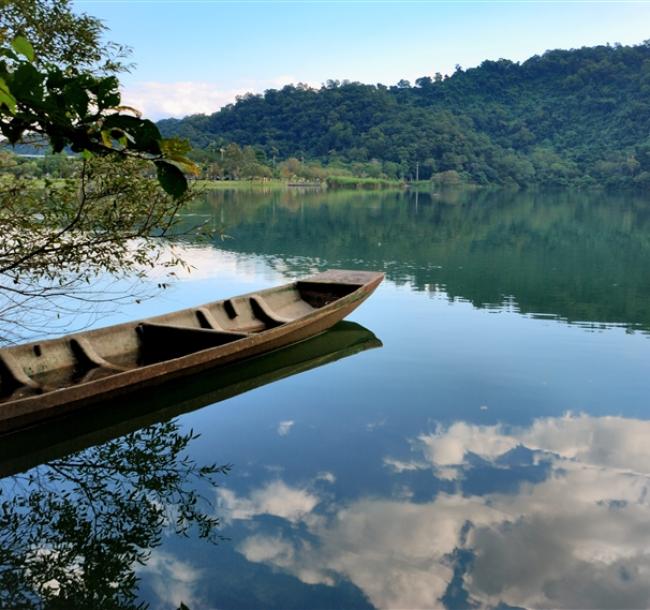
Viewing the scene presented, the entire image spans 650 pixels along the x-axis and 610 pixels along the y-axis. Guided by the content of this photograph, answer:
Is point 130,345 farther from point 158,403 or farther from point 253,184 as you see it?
point 253,184

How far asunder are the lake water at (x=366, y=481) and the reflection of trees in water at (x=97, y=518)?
1 centimetres

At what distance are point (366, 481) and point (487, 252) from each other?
45.8 ft

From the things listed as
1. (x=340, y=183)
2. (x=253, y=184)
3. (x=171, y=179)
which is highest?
(x=171, y=179)

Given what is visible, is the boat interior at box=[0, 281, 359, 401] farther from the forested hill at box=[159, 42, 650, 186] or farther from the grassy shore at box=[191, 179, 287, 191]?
the forested hill at box=[159, 42, 650, 186]

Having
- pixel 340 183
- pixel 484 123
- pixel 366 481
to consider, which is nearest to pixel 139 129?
pixel 366 481

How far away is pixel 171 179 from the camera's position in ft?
5.39

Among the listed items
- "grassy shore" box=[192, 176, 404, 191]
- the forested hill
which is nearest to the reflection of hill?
"grassy shore" box=[192, 176, 404, 191]

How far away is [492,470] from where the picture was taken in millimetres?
4766

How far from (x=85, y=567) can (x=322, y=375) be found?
12.5 ft

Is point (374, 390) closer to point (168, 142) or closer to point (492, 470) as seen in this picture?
point (492, 470)

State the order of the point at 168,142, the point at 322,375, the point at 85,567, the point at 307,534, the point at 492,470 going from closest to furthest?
the point at 168,142 → the point at 85,567 → the point at 307,534 → the point at 492,470 → the point at 322,375

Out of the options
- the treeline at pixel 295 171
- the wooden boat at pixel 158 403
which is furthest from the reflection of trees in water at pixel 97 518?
the treeline at pixel 295 171

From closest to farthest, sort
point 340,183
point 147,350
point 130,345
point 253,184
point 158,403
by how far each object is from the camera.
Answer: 1. point 158,403
2. point 130,345
3. point 147,350
4. point 253,184
5. point 340,183

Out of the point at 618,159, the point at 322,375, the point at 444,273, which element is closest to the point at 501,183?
the point at 618,159
